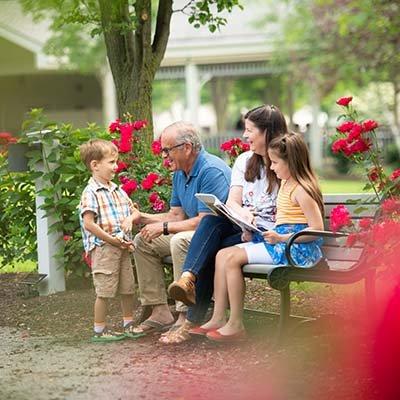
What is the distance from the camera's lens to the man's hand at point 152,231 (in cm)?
688

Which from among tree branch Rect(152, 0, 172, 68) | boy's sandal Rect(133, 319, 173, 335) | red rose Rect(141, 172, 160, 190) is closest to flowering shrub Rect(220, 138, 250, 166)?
red rose Rect(141, 172, 160, 190)

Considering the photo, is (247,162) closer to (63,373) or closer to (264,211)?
(264,211)

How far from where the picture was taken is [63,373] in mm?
5945

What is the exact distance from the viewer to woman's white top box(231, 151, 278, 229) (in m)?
6.79

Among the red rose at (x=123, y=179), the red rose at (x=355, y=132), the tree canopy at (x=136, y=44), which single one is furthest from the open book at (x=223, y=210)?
the tree canopy at (x=136, y=44)

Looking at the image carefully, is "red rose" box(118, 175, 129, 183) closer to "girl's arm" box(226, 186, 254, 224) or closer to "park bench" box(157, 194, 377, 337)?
"girl's arm" box(226, 186, 254, 224)

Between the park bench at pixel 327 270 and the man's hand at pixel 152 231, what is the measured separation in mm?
727

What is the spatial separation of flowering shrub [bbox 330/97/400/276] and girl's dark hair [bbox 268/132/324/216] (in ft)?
0.68

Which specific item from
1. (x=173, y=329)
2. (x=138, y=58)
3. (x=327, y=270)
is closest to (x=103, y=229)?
(x=173, y=329)

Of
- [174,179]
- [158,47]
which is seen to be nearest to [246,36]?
→ [158,47]

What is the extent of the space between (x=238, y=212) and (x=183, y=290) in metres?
0.66

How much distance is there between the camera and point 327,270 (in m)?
6.32

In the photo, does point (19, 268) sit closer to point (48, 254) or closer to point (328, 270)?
point (48, 254)

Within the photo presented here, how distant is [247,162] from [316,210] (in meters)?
0.70
